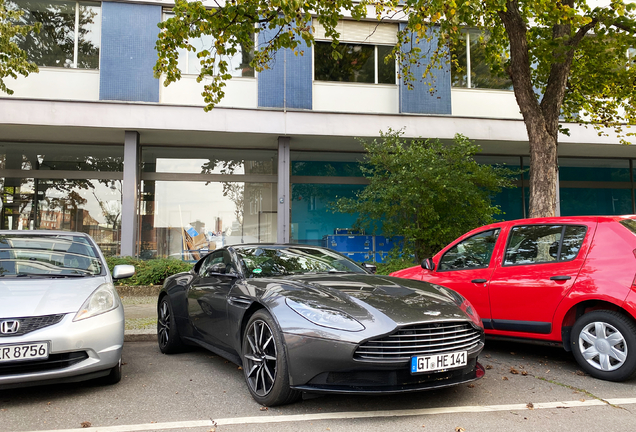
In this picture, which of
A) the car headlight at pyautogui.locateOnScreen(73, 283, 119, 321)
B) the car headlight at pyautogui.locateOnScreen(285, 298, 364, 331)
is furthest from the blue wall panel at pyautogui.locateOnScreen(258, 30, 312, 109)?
the car headlight at pyautogui.locateOnScreen(285, 298, 364, 331)

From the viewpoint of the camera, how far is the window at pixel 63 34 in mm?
12938

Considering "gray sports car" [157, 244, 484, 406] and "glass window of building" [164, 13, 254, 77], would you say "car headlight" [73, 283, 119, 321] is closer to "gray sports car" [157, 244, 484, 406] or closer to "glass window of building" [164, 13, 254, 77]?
"gray sports car" [157, 244, 484, 406]

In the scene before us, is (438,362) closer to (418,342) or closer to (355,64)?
(418,342)

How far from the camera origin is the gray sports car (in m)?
3.38

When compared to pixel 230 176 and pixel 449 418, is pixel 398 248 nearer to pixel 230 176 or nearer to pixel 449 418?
pixel 230 176

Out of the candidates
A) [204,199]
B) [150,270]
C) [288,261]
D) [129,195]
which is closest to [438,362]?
[288,261]

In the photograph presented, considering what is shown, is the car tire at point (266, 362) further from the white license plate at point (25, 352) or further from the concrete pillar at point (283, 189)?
the concrete pillar at point (283, 189)

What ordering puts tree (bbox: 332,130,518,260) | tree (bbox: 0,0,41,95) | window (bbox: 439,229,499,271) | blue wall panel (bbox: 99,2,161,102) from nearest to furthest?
window (bbox: 439,229,499,271) → tree (bbox: 0,0,41,95) → tree (bbox: 332,130,518,260) → blue wall panel (bbox: 99,2,161,102)

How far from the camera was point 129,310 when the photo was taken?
29.7 feet

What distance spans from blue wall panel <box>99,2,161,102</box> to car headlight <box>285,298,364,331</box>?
10690 mm

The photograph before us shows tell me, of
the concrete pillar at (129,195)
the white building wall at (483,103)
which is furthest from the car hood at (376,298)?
the white building wall at (483,103)

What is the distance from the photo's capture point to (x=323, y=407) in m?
3.77

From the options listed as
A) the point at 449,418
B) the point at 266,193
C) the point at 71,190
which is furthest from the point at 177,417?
the point at 71,190

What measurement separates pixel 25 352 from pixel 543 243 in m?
4.95
